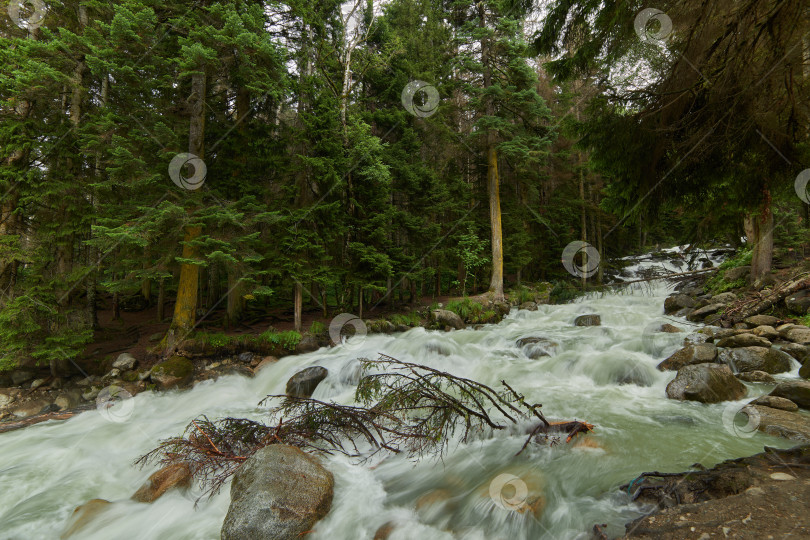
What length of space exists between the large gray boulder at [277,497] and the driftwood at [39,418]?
655 centimetres

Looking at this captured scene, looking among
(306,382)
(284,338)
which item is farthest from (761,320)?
(284,338)

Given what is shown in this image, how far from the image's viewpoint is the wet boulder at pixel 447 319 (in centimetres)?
1324

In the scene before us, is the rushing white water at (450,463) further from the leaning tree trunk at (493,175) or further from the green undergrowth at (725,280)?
the leaning tree trunk at (493,175)

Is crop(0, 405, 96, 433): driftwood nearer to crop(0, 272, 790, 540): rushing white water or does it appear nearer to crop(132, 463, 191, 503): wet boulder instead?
crop(0, 272, 790, 540): rushing white water

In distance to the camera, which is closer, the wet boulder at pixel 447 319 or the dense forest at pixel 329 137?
the dense forest at pixel 329 137

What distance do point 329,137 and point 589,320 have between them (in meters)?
10.6

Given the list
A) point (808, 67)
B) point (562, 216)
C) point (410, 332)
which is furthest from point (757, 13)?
point (562, 216)

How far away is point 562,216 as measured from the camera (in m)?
22.4

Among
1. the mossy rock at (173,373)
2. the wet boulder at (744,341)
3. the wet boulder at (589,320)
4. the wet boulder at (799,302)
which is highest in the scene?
the wet boulder at (799,302)

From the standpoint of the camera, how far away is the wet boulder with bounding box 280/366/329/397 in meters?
7.63

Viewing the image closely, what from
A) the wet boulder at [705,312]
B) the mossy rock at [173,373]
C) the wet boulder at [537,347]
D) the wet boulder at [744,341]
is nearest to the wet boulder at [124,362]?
the mossy rock at [173,373]

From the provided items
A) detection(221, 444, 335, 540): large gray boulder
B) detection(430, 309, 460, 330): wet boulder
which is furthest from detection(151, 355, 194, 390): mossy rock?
detection(430, 309, 460, 330): wet boulder

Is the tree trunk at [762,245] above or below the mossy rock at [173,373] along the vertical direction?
above

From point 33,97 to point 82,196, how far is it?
2365 mm
